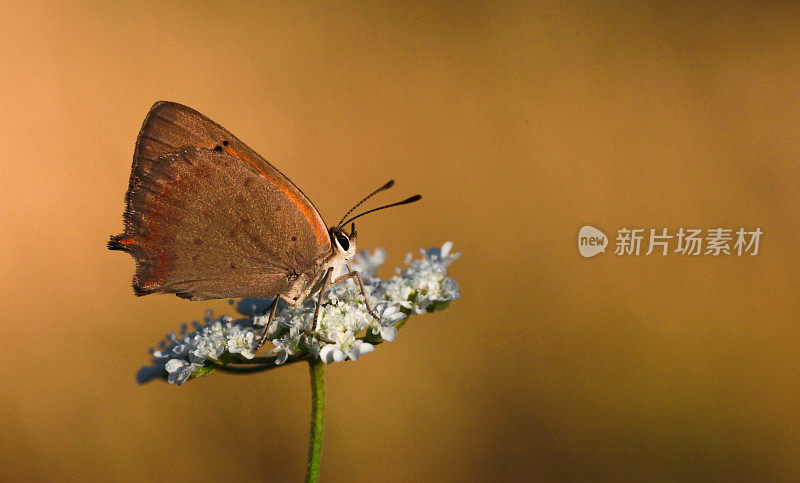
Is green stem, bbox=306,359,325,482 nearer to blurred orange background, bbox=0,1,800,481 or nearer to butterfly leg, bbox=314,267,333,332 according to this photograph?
Result: butterfly leg, bbox=314,267,333,332

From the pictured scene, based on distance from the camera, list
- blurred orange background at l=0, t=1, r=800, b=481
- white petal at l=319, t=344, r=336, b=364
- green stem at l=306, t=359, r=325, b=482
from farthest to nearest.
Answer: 1. blurred orange background at l=0, t=1, r=800, b=481
2. white petal at l=319, t=344, r=336, b=364
3. green stem at l=306, t=359, r=325, b=482

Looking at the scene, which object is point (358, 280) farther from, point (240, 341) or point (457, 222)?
point (457, 222)

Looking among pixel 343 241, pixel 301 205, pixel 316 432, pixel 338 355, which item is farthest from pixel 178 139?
pixel 316 432

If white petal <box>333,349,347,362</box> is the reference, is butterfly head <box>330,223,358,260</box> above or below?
above

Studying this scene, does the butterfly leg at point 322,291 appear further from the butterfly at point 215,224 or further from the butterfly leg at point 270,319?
the butterfly leg at point 270,319

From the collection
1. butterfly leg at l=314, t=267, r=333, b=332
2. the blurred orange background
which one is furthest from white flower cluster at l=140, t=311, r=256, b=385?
the blurred orange background

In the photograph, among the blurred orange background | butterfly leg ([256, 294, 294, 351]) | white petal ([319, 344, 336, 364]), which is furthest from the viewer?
the blurred orange background

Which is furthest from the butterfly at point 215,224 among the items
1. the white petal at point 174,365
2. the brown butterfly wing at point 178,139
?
the white petal at point 174,365

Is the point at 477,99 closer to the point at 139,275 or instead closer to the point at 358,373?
the point at 358,373
